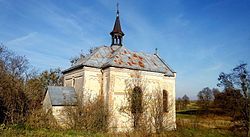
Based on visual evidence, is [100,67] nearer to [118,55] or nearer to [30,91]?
[118,55]

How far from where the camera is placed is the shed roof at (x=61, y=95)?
1781cm

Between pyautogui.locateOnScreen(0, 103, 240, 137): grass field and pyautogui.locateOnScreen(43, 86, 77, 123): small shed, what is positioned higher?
pyautogui.locateOnScreen(43, 86, 77, 123): small shed

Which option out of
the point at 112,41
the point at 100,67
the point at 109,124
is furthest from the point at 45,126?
the point at 112,41

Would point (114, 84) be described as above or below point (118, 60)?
below

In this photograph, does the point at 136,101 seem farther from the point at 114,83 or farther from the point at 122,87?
the point at 114,83

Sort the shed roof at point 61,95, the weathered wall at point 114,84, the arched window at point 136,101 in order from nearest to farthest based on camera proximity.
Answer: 1. the shed roof at point 61,95
2. the arched window at point 136,101
3. the weathered wall at point 114,84

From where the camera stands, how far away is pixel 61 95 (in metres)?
19.0

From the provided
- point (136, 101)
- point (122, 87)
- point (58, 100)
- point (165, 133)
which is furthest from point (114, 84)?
point (165, 133)

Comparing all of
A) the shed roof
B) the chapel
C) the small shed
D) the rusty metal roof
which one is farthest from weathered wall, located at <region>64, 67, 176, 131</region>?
the small shed

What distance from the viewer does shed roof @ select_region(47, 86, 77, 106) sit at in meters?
17.8

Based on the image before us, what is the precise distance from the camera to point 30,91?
22094mm

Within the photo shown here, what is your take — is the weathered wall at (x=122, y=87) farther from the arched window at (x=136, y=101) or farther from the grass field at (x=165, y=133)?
the grass field at (x=165, y=133)

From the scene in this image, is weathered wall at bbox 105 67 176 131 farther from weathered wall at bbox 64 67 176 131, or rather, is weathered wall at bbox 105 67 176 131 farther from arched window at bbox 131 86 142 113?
arched window at bbox 131 86 142 113

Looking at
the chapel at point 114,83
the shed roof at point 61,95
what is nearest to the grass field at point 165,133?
the chapel at point 114,83
